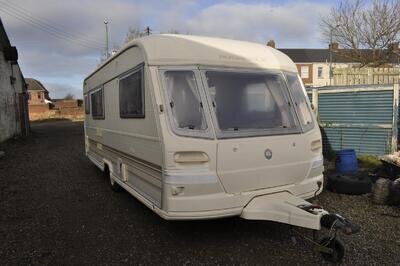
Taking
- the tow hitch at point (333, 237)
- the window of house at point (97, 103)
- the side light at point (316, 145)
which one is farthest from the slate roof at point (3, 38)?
the tow hitch at point (333, 237)

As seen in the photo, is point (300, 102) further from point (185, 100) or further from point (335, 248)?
point (335, 248)

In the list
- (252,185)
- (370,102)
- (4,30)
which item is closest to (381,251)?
(252,185)

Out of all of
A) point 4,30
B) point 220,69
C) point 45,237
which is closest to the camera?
point 220,69

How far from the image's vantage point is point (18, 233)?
5.79 metres

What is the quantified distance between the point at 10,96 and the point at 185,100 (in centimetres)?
1812

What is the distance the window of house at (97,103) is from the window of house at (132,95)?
5.74 feet

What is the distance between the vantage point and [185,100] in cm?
492

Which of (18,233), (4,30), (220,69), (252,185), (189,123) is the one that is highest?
(4,30)

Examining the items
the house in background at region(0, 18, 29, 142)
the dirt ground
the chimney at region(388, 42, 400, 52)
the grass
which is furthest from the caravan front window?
the house in background at region(0, 18, 29, 142)

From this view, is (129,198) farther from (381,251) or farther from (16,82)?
(16,82)

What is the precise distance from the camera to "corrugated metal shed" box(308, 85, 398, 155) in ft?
30.4

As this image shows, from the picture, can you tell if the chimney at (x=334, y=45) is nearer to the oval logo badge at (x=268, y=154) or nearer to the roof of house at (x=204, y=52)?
the roof of house at (x=204, y=52)

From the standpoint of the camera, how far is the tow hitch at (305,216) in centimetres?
425

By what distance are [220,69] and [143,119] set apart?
116cm
